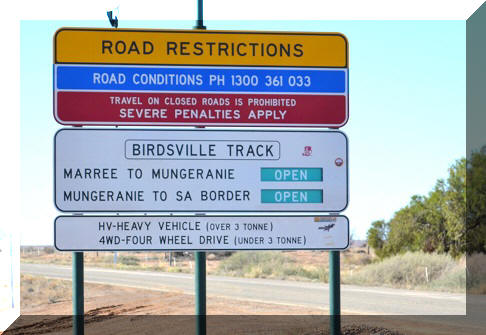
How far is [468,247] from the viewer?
3659 cm

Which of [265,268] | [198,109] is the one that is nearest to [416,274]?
[265,268]

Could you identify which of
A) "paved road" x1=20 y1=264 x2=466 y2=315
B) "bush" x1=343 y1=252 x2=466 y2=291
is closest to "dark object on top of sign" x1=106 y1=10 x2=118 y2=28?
"paved road" x1=20 y1=264 x2=466 y2=315

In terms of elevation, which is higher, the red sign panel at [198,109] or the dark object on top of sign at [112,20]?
the dark object on top of sign at [112,20]

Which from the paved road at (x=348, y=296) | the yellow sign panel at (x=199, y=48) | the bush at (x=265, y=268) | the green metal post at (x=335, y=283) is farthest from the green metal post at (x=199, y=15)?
the bush at (x=265, y=268)

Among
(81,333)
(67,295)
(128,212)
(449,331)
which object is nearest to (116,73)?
(128,212)

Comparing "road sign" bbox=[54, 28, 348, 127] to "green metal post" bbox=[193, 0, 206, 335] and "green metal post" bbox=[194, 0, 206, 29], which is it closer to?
"green metal post" bbox=[194, 0, 206, 29]

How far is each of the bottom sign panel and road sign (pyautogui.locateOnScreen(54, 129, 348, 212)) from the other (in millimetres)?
161

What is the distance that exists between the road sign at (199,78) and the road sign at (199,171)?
25 centimetres

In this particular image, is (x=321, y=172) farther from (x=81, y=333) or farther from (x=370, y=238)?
(x=370, y=238)

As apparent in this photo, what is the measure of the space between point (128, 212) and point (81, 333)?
1.80 meters

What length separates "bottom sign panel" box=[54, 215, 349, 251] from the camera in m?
8.85

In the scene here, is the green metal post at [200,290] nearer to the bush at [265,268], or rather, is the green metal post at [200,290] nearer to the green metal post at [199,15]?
the green metal post at [199,15]

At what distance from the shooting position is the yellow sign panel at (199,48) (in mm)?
9141

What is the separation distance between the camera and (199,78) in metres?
9.31
